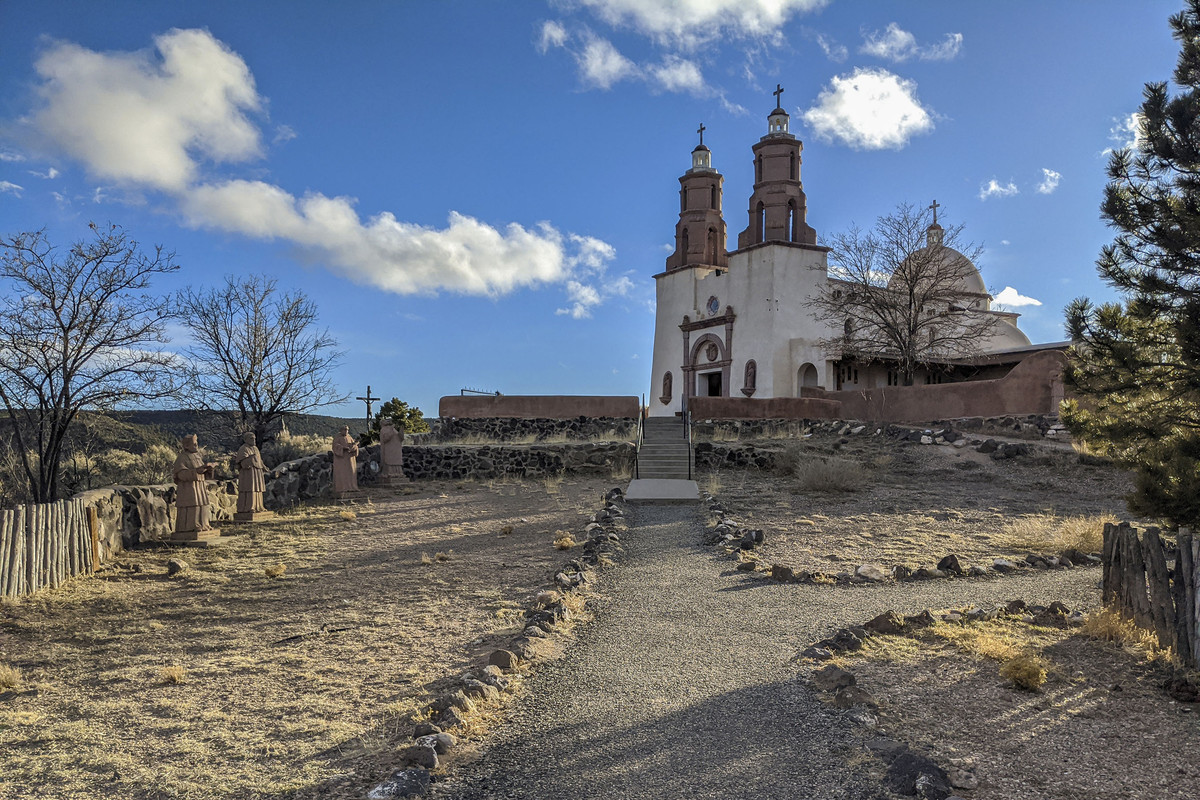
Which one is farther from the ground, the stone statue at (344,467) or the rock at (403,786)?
the stone statue at (344,467)

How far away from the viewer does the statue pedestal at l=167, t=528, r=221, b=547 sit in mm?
11898

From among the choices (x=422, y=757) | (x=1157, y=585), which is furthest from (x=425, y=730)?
(x=1157, y=585)

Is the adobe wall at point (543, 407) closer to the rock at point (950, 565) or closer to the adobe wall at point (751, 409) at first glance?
the adobe wall at point (751, 409)

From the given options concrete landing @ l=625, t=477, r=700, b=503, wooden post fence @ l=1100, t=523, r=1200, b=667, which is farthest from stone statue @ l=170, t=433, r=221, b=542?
wooden post fence @ l=1100, t=523, r=1200, b=667

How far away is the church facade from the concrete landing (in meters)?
12.9

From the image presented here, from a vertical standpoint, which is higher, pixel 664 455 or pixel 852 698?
pixel 664 455

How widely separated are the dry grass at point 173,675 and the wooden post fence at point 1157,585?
6856 mm

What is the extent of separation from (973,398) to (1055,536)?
40.0 feet

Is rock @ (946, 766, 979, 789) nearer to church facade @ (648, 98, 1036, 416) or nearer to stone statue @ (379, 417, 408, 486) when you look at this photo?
stone statue @ (379, 417, 408, 486)

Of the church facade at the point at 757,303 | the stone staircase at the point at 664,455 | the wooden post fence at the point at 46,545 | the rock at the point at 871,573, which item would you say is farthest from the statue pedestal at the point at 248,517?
the church facade at the point at 757,303

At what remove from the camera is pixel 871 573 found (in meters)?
8.48

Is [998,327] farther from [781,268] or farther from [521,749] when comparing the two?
[521,749]

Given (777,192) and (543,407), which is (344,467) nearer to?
(543,407)

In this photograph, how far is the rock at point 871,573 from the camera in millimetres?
8344
